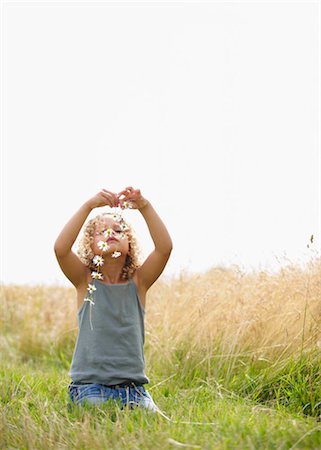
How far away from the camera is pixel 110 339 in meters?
4.38

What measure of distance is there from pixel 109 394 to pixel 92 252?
84 centimetres

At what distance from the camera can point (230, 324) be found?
565 cm

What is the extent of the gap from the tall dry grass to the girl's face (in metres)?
1.20

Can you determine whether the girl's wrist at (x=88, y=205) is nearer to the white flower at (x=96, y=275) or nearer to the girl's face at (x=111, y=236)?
the girl's face at (x=111, y=236)

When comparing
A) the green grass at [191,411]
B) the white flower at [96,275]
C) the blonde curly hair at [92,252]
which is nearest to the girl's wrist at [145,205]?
the blonde curly hair at [92,252]

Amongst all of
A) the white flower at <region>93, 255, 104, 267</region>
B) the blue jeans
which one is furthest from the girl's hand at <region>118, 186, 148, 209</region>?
the blue jeans

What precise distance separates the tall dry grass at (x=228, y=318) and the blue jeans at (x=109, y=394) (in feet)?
3.52

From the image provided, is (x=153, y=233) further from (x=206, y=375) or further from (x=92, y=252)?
(x=206, y=375)

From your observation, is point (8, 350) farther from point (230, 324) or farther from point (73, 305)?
point (230, 324)

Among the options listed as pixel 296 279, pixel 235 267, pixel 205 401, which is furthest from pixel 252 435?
pixel 235 267

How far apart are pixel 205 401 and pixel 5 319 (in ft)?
15.7

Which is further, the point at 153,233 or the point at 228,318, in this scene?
the point at 228,318

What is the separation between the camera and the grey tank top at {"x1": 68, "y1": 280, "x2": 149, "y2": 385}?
434 cm

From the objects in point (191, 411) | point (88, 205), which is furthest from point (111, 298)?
point (191, 411)
